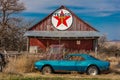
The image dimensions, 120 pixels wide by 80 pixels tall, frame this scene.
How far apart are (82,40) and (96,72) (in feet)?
70.8

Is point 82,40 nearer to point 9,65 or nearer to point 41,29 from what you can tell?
point 41,29

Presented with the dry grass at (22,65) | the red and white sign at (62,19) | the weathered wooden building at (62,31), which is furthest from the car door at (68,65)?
the red and white sign at (62,19)

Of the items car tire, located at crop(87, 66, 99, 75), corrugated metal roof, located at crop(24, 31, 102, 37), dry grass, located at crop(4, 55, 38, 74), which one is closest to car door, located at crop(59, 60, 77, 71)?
car tire, located at crop(87, 66, 99, 75)

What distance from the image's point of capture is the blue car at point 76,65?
78.2 ft

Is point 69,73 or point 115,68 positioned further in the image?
point 115,68

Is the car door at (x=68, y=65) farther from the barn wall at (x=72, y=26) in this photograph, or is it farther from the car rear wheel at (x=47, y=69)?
the barn wall at (x=72, y=26)

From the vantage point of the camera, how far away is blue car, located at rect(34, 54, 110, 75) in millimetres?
23831

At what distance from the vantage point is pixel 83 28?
4616cm

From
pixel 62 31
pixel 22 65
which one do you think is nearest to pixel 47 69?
pixel 22 65

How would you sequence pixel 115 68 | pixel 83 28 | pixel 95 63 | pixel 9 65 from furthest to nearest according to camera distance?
pixel 83 28, pixel 115 68, pixel 9 65, pixel 95 63

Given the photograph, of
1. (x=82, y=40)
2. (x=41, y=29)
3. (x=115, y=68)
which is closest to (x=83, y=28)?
(x=82, y=40)

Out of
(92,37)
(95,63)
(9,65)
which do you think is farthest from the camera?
(92,37)

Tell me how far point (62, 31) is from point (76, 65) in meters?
21.4

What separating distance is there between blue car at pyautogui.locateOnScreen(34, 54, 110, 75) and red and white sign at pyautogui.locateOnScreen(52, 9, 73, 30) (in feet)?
69.6
